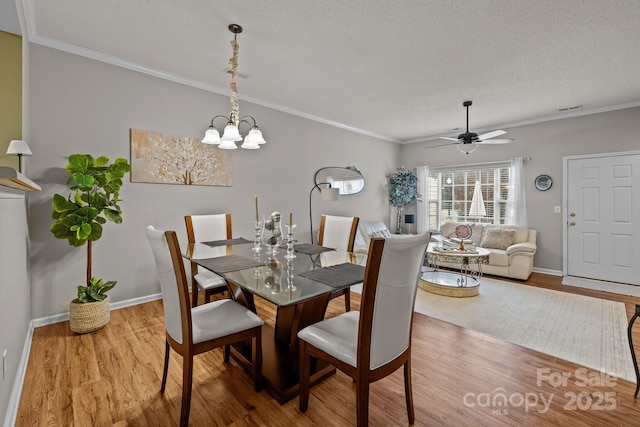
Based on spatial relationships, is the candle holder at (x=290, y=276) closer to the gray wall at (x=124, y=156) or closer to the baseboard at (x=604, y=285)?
the gray wall at (x=124, y=156)

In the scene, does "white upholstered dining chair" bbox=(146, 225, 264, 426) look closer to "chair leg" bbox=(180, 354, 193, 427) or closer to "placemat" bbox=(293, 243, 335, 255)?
"chair leg" bbox=(180, 354, 193, 427)

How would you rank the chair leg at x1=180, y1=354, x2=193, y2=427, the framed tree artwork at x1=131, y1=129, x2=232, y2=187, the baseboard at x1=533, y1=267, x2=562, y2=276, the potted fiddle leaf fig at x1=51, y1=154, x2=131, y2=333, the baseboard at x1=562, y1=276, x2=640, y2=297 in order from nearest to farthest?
1. the chair leg at x1=180, y1=354, x2=193, y2=427
2. the potted fiddle leaf fig at x1=51, y1=154, x2=131, y2=333
3. the framed tree artwork at x1=131, y1=129, x2=232, y2=187
4. the baseboard at x1=562, y1=276, x2=640, y2=297
5. the baseboard at x1=533, y1=267, x2=562, y2=276

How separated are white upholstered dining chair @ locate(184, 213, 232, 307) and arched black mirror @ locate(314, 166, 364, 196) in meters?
2.06

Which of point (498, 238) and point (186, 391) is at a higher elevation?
point (498, 238)

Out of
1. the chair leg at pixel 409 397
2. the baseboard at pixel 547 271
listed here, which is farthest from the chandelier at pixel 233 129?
the baseboard at pixel 547 271

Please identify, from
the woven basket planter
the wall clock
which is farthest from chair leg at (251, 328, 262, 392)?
the wall clock

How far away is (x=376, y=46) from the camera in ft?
8.64

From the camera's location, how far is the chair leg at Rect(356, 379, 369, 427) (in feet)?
4.21

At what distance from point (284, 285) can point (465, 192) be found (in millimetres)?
5393

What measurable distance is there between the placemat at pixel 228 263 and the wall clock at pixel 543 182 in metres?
5.09

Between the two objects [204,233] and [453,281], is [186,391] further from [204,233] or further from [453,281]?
[453,281]

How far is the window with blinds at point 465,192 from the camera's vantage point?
5.38m

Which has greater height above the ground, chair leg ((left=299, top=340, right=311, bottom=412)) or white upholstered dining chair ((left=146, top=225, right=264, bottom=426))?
white upholstered dining chair ((left=146, top=225, right=264, bottom=426))

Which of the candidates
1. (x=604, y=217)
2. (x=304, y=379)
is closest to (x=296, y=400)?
(x=304, y=379)
